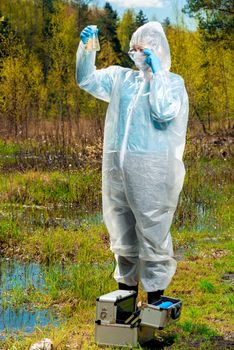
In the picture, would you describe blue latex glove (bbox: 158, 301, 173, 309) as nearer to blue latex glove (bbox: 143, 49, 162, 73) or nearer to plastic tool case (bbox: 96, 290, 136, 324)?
plastic tool case (bbox: 96, 290, 136, 324)

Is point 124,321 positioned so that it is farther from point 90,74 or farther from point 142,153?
point 90,74

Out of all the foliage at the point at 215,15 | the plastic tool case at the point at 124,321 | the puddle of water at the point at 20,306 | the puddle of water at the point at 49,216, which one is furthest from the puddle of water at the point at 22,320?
the foliage at the point at 215,15

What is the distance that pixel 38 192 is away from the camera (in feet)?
29.7

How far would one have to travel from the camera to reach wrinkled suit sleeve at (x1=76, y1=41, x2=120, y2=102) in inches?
152

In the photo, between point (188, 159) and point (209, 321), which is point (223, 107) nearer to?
point (188, 159)

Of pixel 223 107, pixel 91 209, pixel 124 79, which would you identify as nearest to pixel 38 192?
pixel 91 209

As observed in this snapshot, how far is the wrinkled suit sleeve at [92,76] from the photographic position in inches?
152

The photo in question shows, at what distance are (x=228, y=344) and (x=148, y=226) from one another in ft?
2.86

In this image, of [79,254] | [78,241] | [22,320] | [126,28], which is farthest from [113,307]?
[126,28]

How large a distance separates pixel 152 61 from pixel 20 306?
2179mm

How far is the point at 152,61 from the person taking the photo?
3.74 metres

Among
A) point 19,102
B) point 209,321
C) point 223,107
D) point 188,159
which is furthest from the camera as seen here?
point 223,107

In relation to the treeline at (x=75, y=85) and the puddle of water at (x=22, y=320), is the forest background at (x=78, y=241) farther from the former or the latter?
the treeline at (x=75, y=85)

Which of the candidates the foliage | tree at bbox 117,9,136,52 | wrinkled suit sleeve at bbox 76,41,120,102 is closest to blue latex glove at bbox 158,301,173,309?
wrinkled suit sleeve at bbox 76,41,120,102
